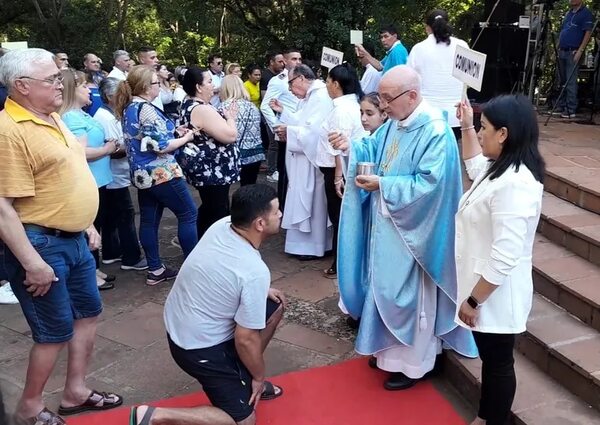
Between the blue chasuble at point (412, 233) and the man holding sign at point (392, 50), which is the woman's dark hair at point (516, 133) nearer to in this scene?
the blue chasuble at point (412, 233)

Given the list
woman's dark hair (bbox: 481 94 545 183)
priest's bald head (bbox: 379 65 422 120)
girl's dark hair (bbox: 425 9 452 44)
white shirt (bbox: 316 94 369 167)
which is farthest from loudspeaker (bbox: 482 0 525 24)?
woman's dark hair (bbox: 481 94 545 183)

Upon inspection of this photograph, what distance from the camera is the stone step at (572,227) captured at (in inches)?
145

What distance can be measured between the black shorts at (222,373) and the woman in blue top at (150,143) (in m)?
1.84

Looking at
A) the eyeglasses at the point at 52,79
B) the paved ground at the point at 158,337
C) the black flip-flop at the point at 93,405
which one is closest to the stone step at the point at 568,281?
the paved ground at the point at 158,337

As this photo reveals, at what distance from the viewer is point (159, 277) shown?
4707 mm

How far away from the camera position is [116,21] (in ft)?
57.0

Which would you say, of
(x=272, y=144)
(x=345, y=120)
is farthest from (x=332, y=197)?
(x=272, y=144)

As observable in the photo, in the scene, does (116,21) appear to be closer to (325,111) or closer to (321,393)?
(325,111)

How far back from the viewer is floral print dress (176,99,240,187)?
14.9 feet

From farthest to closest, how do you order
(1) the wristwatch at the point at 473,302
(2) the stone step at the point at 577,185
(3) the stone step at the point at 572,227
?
(2) the stone step at the point at 577,185, (3) the stone step at the point at 572,227, (1) the wristwatch at the point at 473,302

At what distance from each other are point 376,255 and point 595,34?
261 inches

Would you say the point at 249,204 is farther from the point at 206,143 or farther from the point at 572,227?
the point at 572,227

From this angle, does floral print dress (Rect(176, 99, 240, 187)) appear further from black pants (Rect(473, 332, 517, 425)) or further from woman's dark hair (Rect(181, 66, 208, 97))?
black pants (Rect(473, 332, 517, 425))

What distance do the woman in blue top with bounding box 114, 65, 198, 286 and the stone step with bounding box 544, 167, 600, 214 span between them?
259cm
